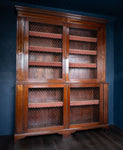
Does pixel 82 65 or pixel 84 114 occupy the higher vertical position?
pixel 82 65

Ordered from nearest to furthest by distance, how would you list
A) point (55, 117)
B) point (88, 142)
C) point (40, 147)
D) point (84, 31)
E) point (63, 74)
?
point (40, 147), point (88, 142), point (63, 74), point (55, 117), point (84, 31)

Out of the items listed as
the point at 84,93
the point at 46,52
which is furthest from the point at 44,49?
the point at 84,93

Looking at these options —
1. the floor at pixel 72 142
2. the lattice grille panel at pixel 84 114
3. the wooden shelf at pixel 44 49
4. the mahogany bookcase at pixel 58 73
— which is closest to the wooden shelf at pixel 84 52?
the mahogany bookcase at pixel 58 73

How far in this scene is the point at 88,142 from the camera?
2115 mm

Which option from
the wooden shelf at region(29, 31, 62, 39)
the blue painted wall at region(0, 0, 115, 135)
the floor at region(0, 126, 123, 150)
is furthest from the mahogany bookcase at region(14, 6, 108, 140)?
the blue painted wall at region(0, 0, 115, 135)

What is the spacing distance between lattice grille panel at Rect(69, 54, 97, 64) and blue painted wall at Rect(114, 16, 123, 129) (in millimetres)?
660

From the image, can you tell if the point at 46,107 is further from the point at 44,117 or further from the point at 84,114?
the point at 84,114

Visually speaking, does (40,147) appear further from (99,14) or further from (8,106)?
(99,14)

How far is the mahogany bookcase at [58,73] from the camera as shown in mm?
2186

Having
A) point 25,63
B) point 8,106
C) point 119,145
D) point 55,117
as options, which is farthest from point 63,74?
point 119,145

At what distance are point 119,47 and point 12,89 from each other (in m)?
2.56

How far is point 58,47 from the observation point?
251 centimetres

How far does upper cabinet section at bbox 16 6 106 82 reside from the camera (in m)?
2.20

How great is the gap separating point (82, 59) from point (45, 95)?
114cm
